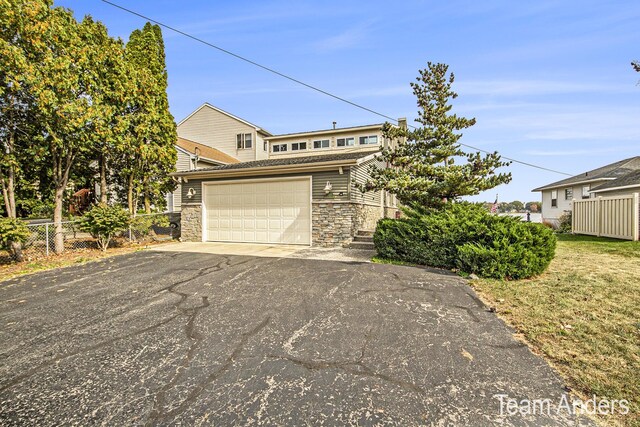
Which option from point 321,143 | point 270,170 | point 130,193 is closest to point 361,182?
point 270,170

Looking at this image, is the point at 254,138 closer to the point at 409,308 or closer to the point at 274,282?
the point at 274,282

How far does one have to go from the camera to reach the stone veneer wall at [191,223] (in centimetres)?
1141

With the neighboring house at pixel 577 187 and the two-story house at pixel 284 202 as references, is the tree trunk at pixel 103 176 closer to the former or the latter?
the two-story house at pixel 284 202

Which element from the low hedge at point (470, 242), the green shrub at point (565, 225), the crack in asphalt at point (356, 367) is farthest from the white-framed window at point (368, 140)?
the crack in asphalt at point (356, 367)

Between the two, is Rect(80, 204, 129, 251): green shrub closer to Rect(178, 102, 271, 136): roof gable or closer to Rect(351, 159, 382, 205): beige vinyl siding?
Rect(351, 159, 382, 205): beige vinyl siding

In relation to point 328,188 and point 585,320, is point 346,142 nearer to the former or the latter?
point 328,188

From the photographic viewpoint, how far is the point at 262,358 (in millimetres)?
2643

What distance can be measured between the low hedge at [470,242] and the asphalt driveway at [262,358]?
3.48 ft

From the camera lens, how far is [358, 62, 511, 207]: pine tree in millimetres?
7230

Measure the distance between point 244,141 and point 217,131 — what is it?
242 cm

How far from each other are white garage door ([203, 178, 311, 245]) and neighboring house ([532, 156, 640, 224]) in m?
16.1

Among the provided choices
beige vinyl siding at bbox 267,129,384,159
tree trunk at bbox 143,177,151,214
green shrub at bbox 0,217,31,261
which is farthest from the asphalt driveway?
beige vinyl siding at bbox 267,129,384,159

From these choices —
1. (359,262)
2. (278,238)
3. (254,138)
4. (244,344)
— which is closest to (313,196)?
(278,238)

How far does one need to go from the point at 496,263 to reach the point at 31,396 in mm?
6378
